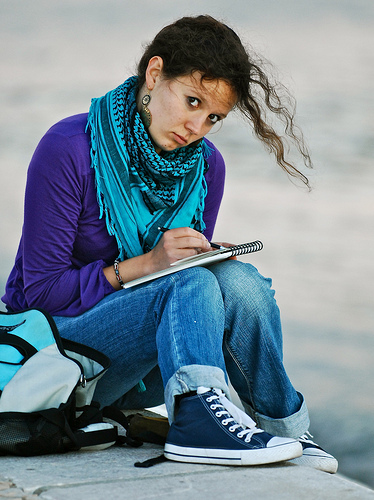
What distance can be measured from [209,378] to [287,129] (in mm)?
995

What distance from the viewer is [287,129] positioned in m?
2.04

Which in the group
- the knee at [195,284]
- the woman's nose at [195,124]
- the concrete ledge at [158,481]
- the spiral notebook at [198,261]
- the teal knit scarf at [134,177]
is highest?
the woman's nose at [195,124]

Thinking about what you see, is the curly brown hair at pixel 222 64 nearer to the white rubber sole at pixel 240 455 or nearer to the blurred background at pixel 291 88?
the white rubber sole at pixel 240 455

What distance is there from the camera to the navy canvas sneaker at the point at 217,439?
4.14 ft

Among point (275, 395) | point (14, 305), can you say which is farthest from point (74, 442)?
point (14, 305)

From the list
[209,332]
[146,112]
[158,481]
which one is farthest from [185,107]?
[158,481]

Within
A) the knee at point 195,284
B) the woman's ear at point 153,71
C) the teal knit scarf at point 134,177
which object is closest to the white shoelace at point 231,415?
the knee at point 195,284

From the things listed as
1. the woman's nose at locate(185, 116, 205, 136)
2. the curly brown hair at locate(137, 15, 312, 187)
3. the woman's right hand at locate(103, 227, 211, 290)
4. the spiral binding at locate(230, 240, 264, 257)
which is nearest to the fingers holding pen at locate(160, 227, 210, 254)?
the woman's right hand at locate(103, 227, 211, 290)

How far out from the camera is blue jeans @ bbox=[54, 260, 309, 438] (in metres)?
1.42

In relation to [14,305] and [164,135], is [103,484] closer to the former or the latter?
[14,305]

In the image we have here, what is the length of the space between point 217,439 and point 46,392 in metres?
0.37

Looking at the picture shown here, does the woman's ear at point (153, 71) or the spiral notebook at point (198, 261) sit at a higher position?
the woman's ear at point (153, 71)

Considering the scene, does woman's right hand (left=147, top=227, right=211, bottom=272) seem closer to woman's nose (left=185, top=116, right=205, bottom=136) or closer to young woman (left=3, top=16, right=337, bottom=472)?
young woman (left=3, top=16, right=337, bottom=472)

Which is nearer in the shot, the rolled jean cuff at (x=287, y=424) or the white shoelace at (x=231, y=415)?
the white shoelace at (x=231, y=415)
